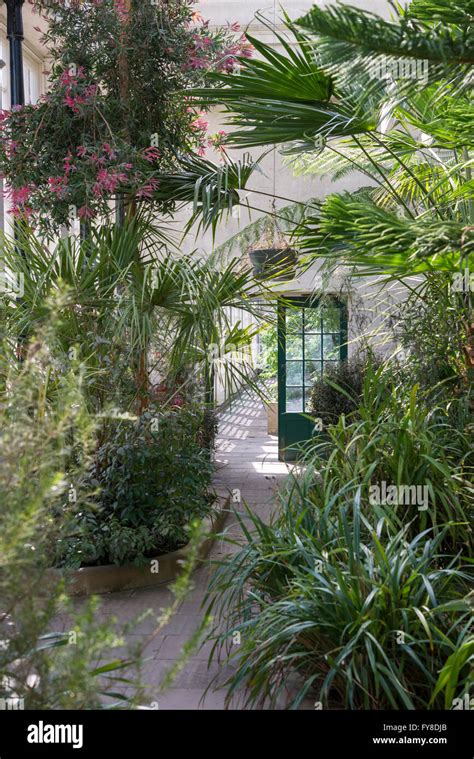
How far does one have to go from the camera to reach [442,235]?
6.51 ft

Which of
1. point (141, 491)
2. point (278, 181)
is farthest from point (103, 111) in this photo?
point (278, 181)

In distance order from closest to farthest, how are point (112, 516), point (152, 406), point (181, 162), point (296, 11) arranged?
point (112, 516), point (152, 406), point (181, 162), point (296, 11)

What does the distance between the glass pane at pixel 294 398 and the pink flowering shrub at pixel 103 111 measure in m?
4.78

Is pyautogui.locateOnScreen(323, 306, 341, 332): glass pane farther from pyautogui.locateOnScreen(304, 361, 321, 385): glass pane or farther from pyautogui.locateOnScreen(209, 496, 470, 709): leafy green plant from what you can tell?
pyautogui.locateOnScreen(209, 496, 470, 709): leafy green plant

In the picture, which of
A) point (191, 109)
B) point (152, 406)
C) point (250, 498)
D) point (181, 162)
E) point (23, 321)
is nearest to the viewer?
point (23, 321)

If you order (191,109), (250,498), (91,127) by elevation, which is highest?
(191,109)

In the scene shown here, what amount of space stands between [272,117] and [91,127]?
1.41 m

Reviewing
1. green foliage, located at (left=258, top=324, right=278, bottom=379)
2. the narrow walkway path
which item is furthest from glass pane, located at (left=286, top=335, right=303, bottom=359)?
the narrow walkway path

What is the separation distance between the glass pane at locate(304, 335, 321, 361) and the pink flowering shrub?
15.1 ft

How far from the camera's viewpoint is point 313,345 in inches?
358

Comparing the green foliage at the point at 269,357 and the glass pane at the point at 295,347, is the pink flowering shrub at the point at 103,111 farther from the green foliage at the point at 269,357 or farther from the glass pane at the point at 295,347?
the green foliage at the point at 269,357

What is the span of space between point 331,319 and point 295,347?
58 cm

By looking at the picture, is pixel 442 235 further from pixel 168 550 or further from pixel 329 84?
pixel 168 550

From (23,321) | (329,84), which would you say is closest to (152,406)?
(23,321)
